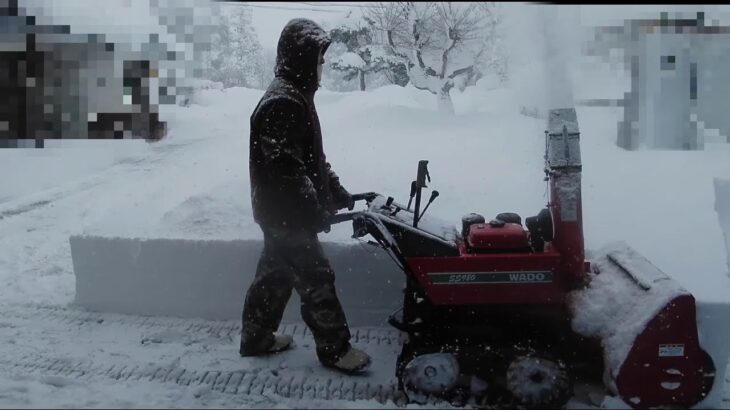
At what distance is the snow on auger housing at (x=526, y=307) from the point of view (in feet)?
10.8

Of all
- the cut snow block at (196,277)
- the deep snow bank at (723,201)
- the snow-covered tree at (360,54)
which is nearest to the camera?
the cut snow block at (196,277)

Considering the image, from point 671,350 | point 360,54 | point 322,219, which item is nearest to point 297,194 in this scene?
point 322,219

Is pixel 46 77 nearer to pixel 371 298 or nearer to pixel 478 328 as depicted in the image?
pixel 371 298

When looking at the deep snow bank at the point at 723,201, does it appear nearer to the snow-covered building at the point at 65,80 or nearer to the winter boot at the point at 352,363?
the winter boot at the point at 352,363

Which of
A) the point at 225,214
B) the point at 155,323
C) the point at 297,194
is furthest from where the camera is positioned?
the point at 225,214

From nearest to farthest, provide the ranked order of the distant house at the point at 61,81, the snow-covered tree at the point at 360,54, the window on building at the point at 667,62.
Result: the distant house at the point at 61,81 < the window on building at the point at 667,62 < the snow-covered tree at the point at 360,54

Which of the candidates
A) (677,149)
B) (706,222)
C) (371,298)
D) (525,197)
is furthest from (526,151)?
(371,298)

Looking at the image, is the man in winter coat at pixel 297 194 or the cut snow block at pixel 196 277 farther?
the cut snow block at pixel 196 277

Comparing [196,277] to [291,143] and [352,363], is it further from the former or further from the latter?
[291,143]

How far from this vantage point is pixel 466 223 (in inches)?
151

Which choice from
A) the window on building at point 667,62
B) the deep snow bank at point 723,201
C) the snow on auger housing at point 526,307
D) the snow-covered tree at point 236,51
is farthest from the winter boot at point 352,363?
the snow-covered tree at point 236,51

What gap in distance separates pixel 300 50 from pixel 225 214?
1940mm

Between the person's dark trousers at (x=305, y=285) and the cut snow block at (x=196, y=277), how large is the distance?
692 mm

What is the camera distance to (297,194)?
3635 millimetres
